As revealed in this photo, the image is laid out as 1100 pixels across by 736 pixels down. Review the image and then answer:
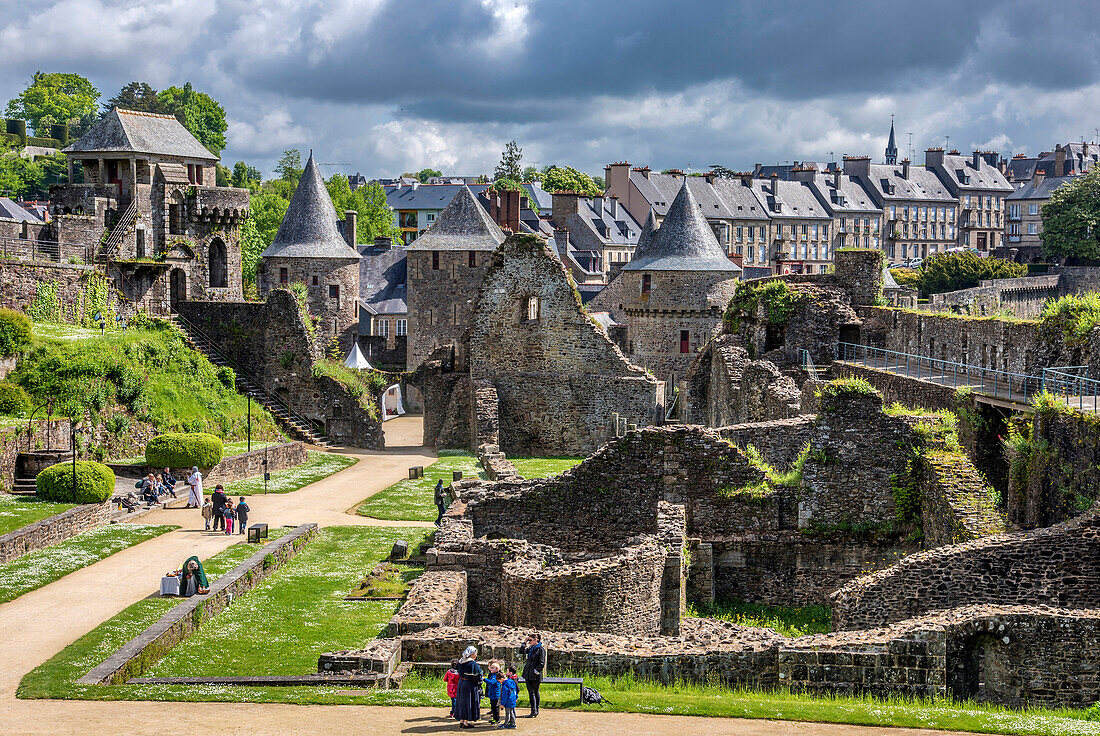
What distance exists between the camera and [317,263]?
58812 millimetres

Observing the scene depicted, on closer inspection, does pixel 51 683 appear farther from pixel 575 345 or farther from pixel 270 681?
pixel 575 345

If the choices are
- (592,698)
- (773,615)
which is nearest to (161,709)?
(592,698)

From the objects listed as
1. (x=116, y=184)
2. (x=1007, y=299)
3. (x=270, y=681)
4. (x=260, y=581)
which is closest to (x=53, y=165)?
(x=116, y=184)

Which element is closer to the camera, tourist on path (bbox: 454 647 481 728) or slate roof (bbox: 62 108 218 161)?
tourist on path (bbox: 454 647 481 728)

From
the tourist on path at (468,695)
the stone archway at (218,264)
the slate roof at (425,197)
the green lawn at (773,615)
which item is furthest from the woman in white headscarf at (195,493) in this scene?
the slate roof at (425,197)

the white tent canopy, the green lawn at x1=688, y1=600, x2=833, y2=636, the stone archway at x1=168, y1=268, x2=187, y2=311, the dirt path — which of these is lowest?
the green lawn at x1=688, y1=600, x2=833, y2=636

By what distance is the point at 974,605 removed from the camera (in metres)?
15.6

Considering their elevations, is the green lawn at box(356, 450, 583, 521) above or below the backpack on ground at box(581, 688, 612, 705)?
above

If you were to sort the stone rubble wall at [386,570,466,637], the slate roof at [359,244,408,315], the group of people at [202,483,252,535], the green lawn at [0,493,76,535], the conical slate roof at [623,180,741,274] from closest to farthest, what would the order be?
the stone rubble wall at [386,570,466,637] → the green lawn at [0,493,76,535] → the group of people at [202,483,252,535] → the conical slate roof at [623,180,741,274] → the slate roof at [359,244,408,315]

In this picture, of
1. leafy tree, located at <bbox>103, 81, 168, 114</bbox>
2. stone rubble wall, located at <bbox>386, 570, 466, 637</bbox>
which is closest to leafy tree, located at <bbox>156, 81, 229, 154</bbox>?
leafy tree, located at <bbox>103, 81, 168, 114</bbox>

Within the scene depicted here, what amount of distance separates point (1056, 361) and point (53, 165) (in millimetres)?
111898

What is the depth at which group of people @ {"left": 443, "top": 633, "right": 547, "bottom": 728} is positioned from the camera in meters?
13.4

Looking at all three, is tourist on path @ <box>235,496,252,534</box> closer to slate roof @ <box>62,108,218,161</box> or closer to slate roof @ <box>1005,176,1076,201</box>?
slate roof @ <box>62,108,218,161</box>

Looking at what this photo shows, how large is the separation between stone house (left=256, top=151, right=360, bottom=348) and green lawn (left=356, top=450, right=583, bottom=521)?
23.2 metres
